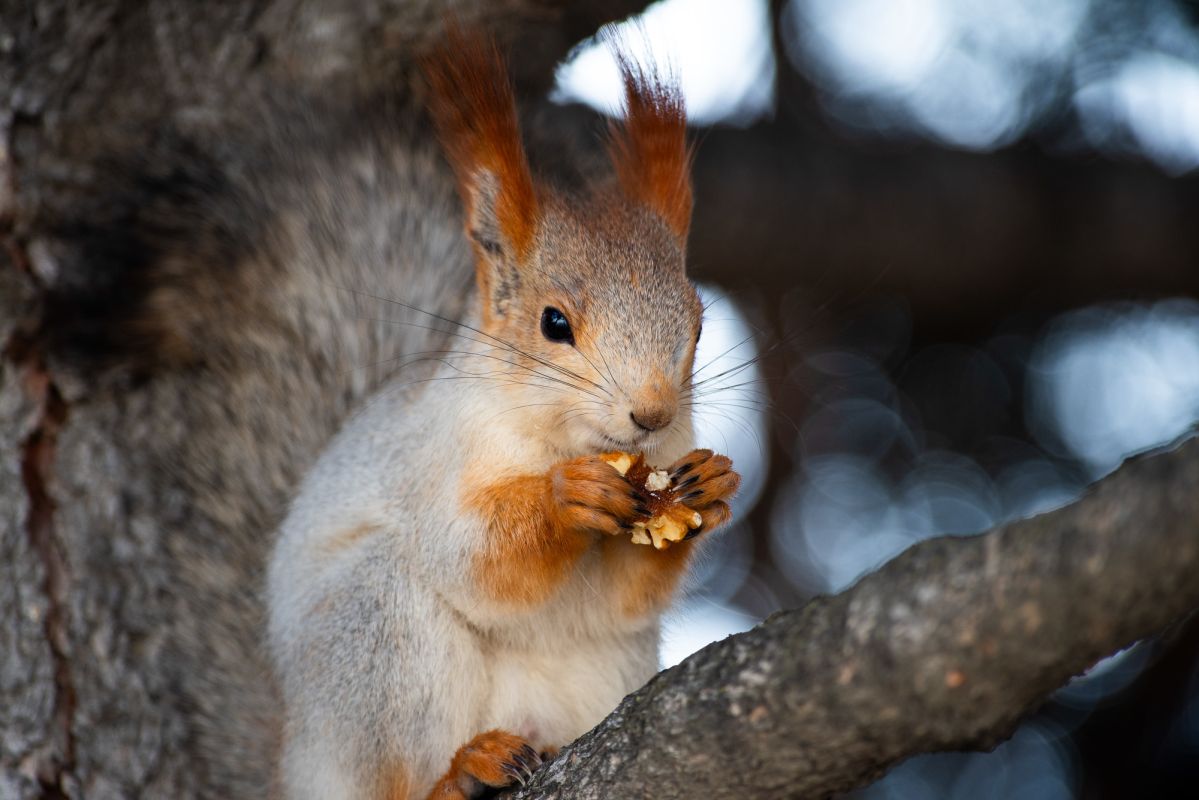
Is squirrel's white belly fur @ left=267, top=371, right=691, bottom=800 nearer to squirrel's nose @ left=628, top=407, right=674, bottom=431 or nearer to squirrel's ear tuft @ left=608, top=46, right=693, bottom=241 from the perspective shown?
squirrel's nose @ left=628, top=407, right=674, bottom=431

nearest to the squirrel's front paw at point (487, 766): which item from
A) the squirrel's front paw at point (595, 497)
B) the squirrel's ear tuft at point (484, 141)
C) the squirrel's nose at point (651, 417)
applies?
the squirrel's front paw at point (595, 497)

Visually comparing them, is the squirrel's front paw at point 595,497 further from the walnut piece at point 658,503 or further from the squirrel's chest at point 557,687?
the squirrel's chest at point 557,687

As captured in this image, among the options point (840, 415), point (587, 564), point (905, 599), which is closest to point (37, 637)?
point (587, 564)

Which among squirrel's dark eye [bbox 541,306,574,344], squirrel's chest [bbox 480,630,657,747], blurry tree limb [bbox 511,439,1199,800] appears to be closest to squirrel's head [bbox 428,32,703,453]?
squirrel's dark eye [bbox 541,306,574,344]

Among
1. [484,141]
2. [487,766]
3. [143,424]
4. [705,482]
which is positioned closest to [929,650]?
[705,482]

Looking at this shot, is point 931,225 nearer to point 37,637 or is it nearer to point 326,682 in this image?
point 326,682
